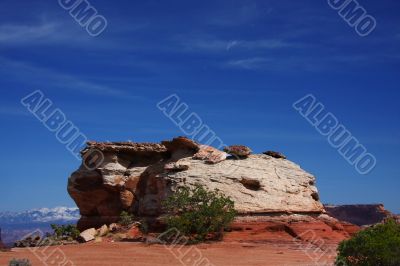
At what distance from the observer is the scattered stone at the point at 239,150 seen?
28.2 meters

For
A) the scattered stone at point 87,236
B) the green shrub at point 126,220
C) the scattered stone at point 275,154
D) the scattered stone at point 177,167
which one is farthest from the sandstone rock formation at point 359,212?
the scattered stone at point 87,236

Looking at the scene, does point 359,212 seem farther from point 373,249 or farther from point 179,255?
point 373,249

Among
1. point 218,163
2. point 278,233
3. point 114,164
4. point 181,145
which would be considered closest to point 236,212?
point 278,233

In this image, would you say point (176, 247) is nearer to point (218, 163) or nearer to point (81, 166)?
point (218, 163)

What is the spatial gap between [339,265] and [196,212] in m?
10.7

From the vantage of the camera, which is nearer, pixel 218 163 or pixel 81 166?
pixel 218 163

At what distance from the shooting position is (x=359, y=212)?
267ft

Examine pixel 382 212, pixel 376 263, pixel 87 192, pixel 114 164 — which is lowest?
pixel 87 192

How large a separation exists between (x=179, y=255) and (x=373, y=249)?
724 cm

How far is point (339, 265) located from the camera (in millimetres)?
12320

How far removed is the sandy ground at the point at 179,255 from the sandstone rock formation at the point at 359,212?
2420 inches

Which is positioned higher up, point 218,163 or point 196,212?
point 218,163

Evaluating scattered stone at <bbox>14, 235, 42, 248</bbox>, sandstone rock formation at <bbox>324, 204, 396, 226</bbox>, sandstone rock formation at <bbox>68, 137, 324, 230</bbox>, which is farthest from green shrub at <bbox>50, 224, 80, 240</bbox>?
sandstone rock formation at <bbox>324, 204, 396, 226</bbox>

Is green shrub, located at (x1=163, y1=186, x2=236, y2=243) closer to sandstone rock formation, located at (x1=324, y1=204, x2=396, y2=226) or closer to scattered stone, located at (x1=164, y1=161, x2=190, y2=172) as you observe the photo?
scattered stone, located at (x1=164, y1=161, x2=190, y2=172)
